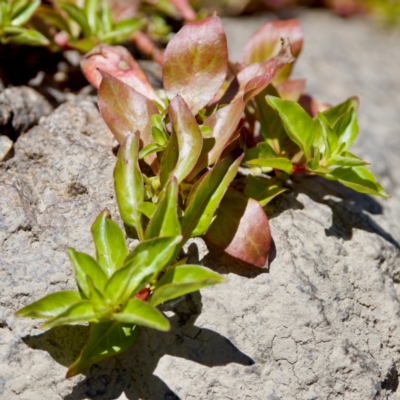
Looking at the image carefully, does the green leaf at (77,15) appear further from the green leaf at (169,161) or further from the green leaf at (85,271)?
the green leaf at (85,271)

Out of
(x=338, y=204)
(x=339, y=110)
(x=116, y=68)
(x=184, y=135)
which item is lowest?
(x=338, y=204)

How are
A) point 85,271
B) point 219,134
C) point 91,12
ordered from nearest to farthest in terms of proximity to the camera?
point 85,271, point 219,134, point 91,12

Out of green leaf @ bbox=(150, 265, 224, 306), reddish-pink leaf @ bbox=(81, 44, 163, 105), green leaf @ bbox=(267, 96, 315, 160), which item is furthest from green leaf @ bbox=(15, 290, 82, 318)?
green leaf @ bbox=(267, 96, 315, 160)

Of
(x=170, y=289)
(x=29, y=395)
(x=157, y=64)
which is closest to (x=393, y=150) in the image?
(x=157, y=64)

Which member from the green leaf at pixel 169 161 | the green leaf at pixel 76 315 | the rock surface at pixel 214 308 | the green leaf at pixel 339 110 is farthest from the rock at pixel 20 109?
the green leaf at pixel 339 110

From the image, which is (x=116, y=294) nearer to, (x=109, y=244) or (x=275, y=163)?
(x=109, y=244)

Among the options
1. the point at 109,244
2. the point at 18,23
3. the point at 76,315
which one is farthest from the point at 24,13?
the point at 76,315

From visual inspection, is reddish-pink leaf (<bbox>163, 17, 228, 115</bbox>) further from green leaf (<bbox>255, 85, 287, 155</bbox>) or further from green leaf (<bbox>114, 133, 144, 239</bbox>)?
green leaf (<bbox>114, 133, 144, 239</bbox>)

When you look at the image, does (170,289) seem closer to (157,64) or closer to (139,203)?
(139,203)
